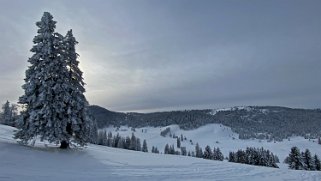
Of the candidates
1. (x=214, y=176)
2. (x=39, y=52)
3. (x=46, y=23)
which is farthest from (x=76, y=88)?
(x=214, y=176)

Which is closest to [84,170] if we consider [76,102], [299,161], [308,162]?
[76,102]

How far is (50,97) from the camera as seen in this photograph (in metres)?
25.6

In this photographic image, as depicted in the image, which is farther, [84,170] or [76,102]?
[76,102]

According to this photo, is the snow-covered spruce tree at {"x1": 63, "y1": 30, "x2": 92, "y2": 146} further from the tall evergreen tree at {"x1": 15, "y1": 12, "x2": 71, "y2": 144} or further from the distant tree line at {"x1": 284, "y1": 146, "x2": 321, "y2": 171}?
the distant tree line at {"x1": 284, "y1": 146, "x2": 321, "y2": 171}

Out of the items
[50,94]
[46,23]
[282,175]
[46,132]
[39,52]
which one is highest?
[46,23]

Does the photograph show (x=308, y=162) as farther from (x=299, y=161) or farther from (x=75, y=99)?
(x=75, y=99)

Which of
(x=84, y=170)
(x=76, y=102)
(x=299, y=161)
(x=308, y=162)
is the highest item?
(x=76, y=102)

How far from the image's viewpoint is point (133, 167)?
73.8 feet

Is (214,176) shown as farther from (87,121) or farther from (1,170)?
(1,170)

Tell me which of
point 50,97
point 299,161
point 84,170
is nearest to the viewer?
point 84,170

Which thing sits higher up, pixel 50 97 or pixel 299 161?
pixel 50 97

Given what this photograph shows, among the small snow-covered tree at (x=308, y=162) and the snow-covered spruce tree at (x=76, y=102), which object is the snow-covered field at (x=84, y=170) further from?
the small snow-covered tree at (x=308, y=162)

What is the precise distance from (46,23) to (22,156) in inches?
470

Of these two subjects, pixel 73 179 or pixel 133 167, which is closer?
pixel 73 179
